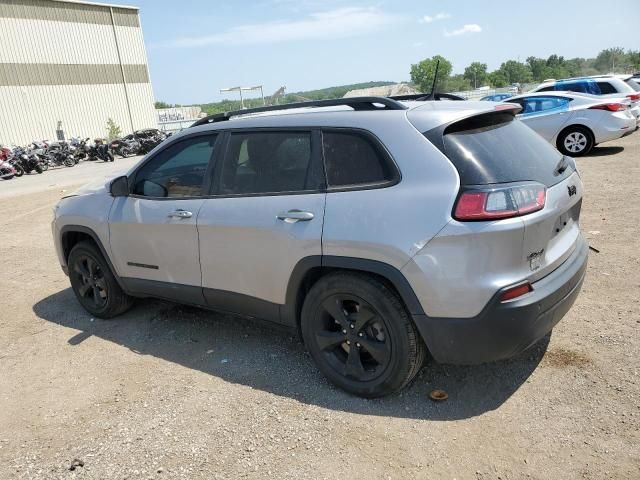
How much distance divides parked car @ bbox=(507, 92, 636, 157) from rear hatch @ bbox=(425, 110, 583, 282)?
918 centimetres

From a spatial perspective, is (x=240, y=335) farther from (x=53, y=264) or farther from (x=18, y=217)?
(x=18, y=217)

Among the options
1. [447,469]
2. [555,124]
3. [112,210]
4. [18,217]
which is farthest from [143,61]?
[447,469]

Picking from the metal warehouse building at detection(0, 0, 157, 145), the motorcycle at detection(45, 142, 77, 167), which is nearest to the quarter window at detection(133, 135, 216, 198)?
the motorcycle at detection(45, 142, 77, 167)

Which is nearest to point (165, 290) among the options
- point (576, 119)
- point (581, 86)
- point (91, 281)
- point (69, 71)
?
point (91, 281)

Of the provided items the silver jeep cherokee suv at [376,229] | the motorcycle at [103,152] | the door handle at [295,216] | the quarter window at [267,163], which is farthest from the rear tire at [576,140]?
the motorcycle at [103,152]

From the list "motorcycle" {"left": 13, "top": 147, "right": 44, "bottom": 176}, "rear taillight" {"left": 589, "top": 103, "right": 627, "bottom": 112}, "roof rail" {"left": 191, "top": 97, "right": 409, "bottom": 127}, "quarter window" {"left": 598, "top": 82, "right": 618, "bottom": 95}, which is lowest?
"motorcycle" {"left": 13, "top": 147, "right": 44, "bottom": 176}

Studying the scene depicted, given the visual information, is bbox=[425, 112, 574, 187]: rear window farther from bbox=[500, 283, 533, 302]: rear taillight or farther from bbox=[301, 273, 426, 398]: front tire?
bbox=[301, 273, 426, 398]: front tire

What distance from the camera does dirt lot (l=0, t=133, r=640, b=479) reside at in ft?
8.44

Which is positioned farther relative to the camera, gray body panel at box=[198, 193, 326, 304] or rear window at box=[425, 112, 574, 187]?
gray body panel at box=[198, 193, 326, 304]

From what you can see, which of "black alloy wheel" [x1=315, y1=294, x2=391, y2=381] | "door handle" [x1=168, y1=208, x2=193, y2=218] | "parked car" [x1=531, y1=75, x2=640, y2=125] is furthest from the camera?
"parked car" [x1=531, y1=75, x2=640, y2=125]

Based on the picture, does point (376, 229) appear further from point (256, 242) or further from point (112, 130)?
point (112, 130)

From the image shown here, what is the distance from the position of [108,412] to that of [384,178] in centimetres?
224

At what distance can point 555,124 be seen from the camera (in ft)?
38.4

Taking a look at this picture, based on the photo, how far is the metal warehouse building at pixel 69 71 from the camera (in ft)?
109
